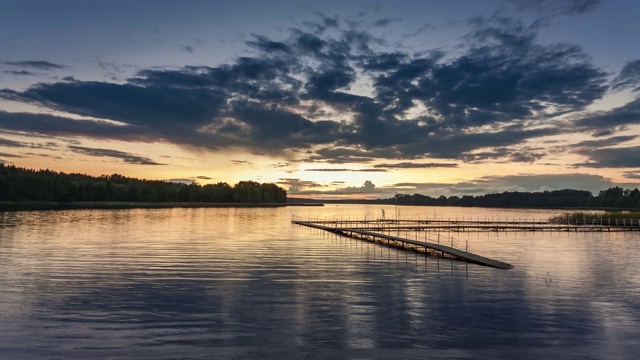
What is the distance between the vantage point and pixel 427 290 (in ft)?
89.8

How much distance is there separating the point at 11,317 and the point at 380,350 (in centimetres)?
1516

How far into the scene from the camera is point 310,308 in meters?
22.2

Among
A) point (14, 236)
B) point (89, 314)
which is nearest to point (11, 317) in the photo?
point (89, 314)

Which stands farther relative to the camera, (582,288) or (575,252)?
(575,252)

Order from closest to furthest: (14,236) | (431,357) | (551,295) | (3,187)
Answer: (431,357) < (551,295) < (14,236) < (3,187)

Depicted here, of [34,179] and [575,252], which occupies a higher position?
[34,179]

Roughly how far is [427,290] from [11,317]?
20.3 meters

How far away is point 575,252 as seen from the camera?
5034 centimetres

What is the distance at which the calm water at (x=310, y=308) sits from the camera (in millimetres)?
16391

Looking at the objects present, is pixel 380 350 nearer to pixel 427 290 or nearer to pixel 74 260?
pixel 427 290

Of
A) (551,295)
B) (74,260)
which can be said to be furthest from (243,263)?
(551,295)

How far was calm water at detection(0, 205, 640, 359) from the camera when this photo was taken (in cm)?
1639

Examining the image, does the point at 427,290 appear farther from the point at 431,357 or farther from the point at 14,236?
the point at 14,236

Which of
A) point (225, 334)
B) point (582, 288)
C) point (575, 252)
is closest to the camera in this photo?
point (225, 334)
